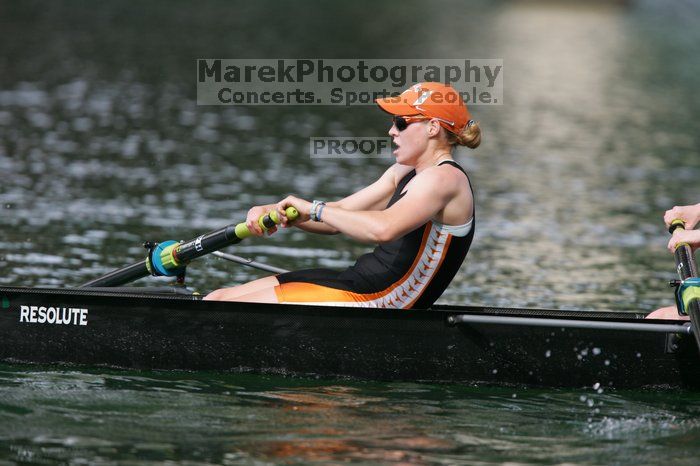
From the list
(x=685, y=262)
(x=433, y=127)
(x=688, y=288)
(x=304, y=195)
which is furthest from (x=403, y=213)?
(x=304, y=195)

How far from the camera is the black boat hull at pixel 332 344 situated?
8.28 m

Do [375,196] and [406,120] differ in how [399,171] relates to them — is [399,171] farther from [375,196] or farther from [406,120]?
[406,120]

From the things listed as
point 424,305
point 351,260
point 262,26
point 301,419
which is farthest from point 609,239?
point 262,26

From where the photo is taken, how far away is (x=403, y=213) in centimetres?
787

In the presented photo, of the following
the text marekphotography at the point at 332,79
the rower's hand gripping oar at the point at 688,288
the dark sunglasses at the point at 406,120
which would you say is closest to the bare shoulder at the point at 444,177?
the dark sunglasses at the point at 406,120

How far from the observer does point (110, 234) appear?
46.3 feet

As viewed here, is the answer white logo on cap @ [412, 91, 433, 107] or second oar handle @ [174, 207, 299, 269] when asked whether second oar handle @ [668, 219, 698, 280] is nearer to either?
white logo on cap @ [412, 91, 433, 107]

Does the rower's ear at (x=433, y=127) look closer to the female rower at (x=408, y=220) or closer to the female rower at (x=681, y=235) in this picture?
the female rower at (x=408, y=220)

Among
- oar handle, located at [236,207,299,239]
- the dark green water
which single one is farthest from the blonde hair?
the dark green water

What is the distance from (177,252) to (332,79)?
25.7m

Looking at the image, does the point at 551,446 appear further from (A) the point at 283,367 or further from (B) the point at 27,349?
(B) the point at 27,349

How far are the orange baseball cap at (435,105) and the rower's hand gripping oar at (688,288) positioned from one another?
5.80ft

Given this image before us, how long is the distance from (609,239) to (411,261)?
7.55 m

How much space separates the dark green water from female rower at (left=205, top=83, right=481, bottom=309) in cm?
63
